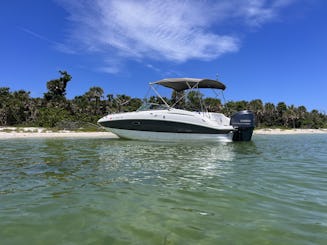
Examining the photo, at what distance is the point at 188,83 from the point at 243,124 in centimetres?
481

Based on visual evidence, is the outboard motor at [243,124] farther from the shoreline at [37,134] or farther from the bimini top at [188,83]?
the shoreline at [37,134]

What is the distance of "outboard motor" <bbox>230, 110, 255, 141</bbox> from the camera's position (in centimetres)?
1942

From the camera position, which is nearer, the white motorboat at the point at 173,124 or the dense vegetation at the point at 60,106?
the white motorboat at the point at 173,124

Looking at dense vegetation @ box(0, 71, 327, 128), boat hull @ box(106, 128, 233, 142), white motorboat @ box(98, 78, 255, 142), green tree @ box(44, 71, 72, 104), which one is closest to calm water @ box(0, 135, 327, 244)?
white motorboat @ box(98, 78, 255, 142)

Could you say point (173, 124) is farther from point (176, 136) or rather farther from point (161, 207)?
point (161, 207)

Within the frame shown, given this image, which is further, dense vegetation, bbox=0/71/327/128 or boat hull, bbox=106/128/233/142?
dense vegetation, bbox=0/71/327/128

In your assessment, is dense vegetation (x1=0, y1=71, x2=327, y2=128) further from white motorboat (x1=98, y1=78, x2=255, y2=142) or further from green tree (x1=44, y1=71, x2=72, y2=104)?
white motorboat (x1=98, y1=78, x2=255, y2=142)

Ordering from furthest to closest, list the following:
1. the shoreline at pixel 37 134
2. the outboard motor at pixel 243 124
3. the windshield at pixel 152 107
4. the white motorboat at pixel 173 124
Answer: the shoreline at pixel 37 134
the outboard motor at pixel 243 124
the windshield at pixel 152 107
the white motorboat at pixel 173 124

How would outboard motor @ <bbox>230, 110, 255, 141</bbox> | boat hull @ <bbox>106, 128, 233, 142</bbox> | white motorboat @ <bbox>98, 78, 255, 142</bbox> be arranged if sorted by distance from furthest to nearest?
outboard motor @ <bbox>230, 110, 255, 141</bbox> < boat hull @ <bbox>106, 128, 233, 142</bbox> < white motorboat @ <bbox>98, 78, 255, 142</bbox>

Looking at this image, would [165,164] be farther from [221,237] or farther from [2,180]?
[221,237]

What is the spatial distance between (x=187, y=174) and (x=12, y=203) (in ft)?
12.9

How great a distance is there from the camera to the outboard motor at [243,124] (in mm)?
19422

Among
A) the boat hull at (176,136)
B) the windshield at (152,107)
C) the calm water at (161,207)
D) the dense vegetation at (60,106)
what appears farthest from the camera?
the dense vegetation at (60,106)

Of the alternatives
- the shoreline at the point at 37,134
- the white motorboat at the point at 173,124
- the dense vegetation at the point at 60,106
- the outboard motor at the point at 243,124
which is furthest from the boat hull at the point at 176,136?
the dense vegetation at the point at 60,106
